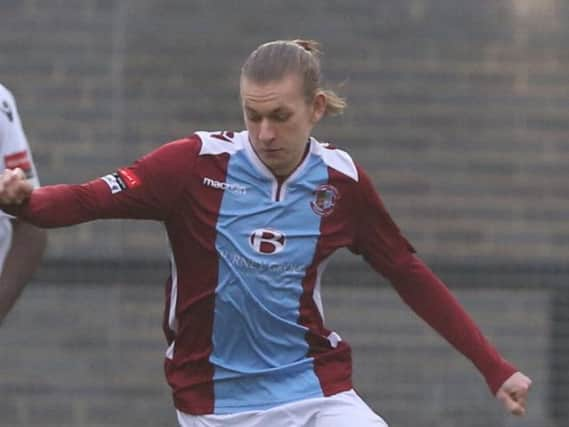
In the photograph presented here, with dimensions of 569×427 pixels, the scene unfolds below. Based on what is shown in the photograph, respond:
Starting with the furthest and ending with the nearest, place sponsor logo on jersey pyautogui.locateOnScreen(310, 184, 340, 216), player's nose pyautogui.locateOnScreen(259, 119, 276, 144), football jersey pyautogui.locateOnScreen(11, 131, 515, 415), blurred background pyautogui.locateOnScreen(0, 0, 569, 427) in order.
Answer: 1. blurred background pyautogui.locateOnScreen(0, 0, 569, 427)
2. sponsor logo on jersey pyautogui.locateOnScreen(310, 184, 340, 216)
3. football jersey pyautogui.locateOnScreen(11, 131, 515, 415)
4. player's nose pyautogui.locateOnScreen(259, 119, 276, 144)

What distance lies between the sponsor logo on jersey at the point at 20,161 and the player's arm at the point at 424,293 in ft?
3.63

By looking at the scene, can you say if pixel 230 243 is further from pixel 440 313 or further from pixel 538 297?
pixel 538 297

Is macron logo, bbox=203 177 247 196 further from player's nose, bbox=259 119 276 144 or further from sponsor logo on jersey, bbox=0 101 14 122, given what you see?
sponsor logo on jersey, bbox=0 101 14 122

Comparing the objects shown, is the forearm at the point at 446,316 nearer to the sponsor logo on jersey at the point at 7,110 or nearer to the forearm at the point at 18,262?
the forearm at the point at 18,262

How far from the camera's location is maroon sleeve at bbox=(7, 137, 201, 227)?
15.8 feet

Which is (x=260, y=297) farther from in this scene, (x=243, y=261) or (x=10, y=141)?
(x=10, y=141)

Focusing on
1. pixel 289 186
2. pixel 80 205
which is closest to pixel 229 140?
pixel 289 186

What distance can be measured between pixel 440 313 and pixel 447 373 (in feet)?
9.87

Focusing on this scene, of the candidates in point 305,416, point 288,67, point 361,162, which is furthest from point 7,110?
point 361,162

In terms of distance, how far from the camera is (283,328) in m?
5.11

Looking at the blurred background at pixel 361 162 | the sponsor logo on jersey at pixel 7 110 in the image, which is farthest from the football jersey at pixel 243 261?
the blurred background at pixel 361 162

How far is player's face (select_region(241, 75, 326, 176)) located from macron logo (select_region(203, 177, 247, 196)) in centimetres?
11

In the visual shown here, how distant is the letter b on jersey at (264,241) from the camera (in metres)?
5.06

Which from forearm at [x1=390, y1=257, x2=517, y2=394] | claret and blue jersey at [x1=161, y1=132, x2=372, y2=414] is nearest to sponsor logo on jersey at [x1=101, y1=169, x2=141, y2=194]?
claret and blue jersey at [x1=161, y1=132, x2=372, y2=414]
